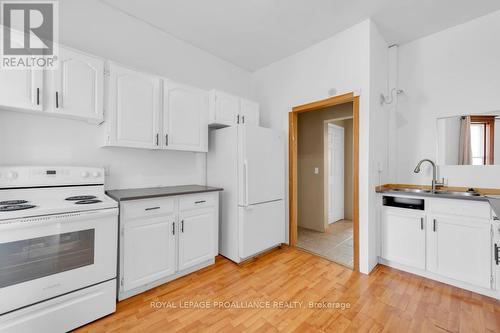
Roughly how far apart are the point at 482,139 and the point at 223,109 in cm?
302

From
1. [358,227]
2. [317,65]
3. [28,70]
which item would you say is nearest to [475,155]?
[358,227]

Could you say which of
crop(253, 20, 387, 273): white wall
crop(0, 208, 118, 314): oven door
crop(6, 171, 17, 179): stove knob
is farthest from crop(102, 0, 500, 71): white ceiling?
crop(0, 208, 118, 314): oven door

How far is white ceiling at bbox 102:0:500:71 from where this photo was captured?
7.20ft

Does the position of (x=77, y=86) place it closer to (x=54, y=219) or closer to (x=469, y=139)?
(x=54, y=219)

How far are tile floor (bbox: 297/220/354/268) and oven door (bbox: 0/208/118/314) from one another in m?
2.51

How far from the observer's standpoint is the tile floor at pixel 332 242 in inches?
113

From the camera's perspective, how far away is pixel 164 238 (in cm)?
214

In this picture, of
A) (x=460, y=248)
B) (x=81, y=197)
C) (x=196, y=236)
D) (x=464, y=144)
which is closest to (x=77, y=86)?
(x=81, y=197)

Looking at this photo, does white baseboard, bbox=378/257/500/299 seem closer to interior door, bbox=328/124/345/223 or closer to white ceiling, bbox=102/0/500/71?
interior door, bbox=328/124/345/223

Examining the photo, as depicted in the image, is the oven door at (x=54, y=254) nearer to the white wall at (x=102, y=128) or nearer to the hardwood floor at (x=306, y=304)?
the hardwood floor at (x=306, y=304)

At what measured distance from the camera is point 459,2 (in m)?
2.13

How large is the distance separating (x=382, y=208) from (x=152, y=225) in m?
2.62

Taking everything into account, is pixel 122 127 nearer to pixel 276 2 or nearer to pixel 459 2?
pixel 276 2

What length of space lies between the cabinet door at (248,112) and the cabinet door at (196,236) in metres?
1.39
